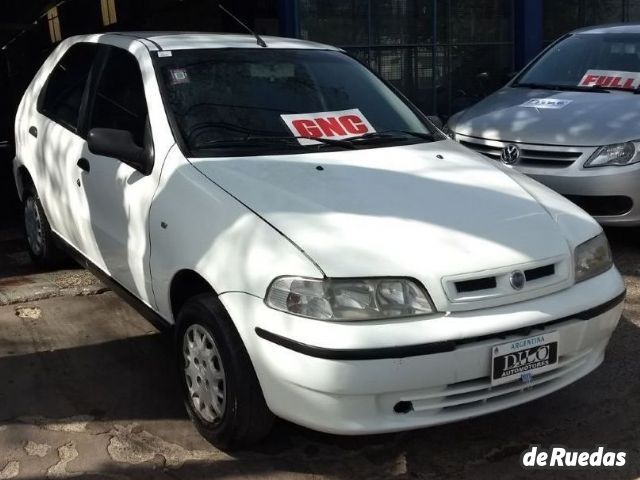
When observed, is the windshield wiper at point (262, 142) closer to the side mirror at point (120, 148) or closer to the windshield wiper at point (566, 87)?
the side mirror at point (120, 148)

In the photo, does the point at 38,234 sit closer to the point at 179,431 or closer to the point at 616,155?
the point at 179,431

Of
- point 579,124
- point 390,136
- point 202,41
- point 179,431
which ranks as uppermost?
point 202,41

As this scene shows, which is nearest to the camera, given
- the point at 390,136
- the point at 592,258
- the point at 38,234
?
the point at 592,258

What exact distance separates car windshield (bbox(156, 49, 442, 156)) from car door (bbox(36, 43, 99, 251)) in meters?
0.86

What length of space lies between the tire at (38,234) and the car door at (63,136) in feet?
0.61

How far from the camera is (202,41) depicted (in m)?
4.23

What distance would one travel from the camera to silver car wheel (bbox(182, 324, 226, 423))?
10.3 ft

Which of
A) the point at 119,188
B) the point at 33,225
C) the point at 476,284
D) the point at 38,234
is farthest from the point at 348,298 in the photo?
the point at 33,225

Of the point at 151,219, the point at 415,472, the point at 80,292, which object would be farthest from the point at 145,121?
the point at 415,472

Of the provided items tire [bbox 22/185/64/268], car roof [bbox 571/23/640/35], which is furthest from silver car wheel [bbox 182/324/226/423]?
car roof [bbox 571/23/640/35]

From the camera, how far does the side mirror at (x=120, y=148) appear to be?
143 inches

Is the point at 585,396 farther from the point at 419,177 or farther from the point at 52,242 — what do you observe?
the point at 52,242

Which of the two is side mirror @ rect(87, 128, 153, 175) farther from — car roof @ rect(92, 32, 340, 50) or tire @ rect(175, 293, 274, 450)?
tire @ rect(175, 293, 274, 450)

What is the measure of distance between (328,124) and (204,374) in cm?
146
